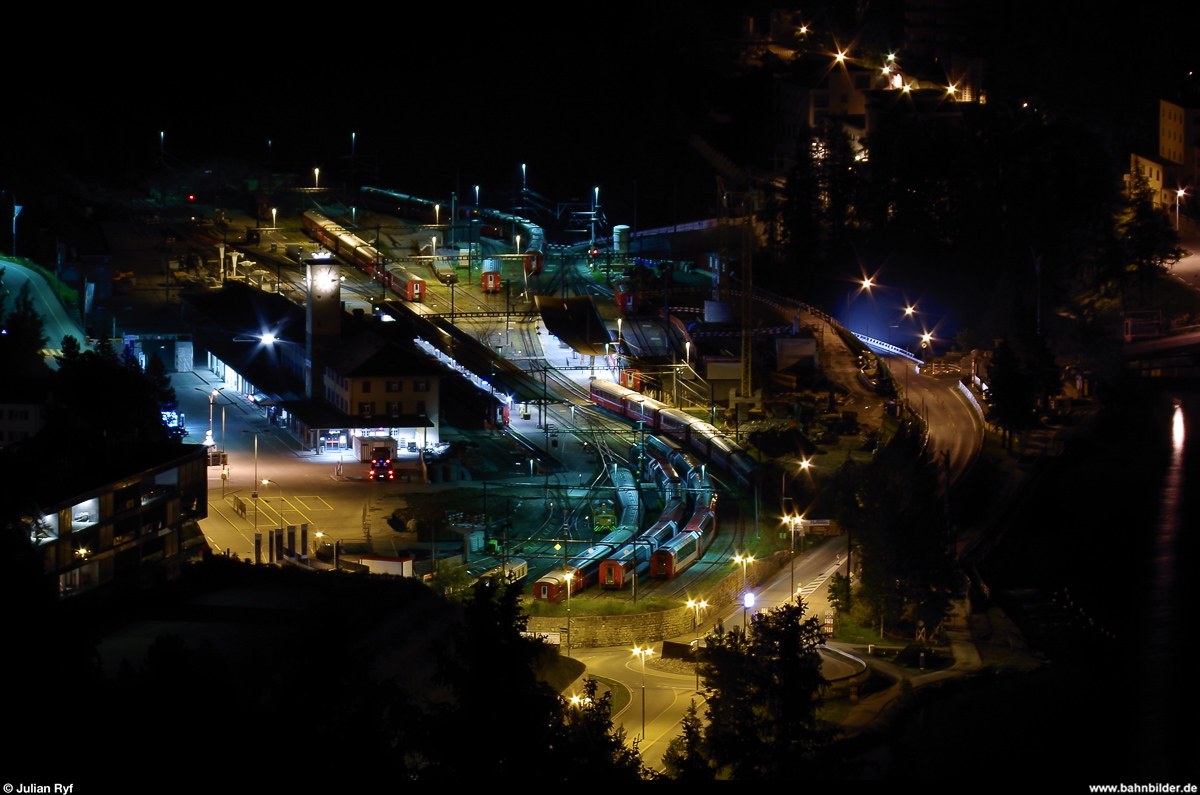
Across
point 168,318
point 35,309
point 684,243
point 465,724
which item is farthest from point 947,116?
point 465,724

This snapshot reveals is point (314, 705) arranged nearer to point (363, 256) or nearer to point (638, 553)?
point (638, 553)

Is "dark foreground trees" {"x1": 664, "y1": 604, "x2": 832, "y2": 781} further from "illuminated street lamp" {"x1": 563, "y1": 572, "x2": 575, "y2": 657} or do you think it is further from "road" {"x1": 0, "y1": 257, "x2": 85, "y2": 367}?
"road" {"x1": 0, "y1": 257, "x2": 85, "y2": 367}

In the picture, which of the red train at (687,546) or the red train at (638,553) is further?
the red train at (687,546)

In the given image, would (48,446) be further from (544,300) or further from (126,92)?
(126,92)

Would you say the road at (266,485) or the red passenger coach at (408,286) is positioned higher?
the red passenger coach at (408,286)

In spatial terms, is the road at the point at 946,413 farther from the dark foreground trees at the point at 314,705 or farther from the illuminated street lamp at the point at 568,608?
the dark foreground trees at the point at 314,705

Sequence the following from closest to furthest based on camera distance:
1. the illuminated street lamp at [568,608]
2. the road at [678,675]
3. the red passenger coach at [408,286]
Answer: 1. the road at [678,675]
2. the illuminated street lamp at [568,608]
3. the red passenger coach at [408,286]

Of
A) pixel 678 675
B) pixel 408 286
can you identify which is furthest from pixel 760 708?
pixel 408 286

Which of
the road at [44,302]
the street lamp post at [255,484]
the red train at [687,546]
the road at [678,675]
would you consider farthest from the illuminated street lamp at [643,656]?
the road at [44,302]

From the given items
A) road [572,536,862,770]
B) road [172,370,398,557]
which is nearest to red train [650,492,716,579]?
road [572,536,862,770]
